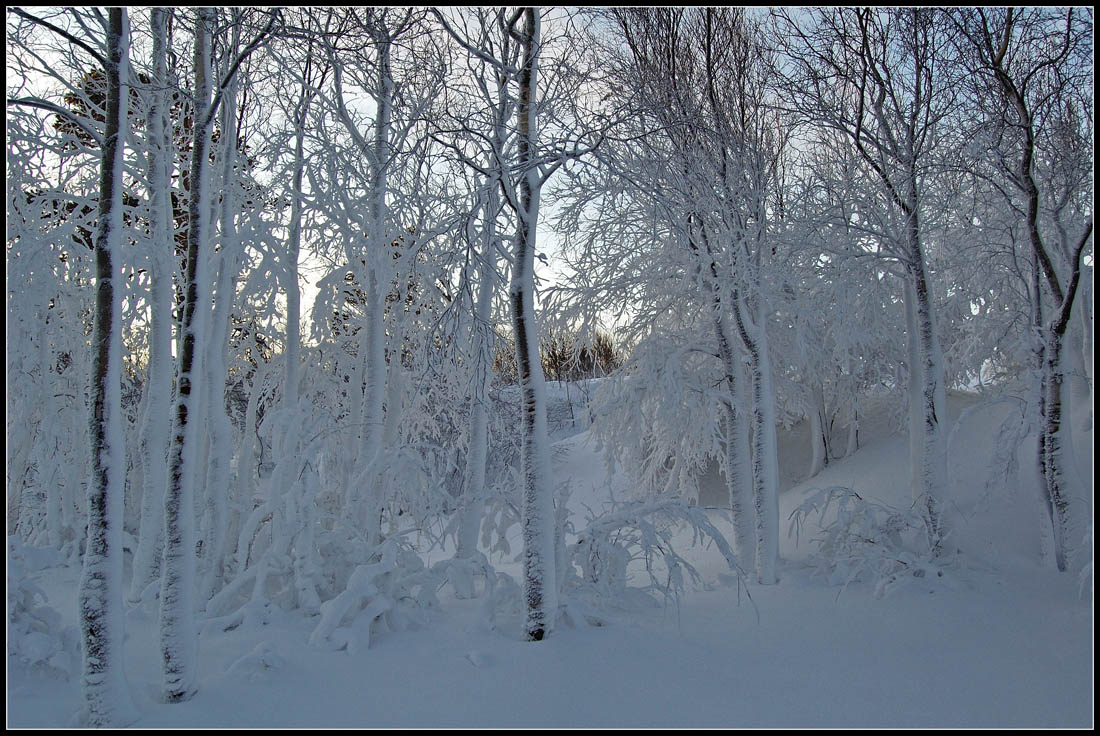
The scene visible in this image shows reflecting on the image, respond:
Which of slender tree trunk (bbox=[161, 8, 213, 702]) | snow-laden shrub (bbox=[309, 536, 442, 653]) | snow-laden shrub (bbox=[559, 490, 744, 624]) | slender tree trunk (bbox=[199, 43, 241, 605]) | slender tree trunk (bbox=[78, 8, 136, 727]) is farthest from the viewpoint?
snow-laden shrub (bbox=[559, 490, 744, 624])

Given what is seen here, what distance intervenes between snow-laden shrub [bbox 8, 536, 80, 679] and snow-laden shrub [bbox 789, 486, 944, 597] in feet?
25.7

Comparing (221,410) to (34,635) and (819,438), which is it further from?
(819,438)

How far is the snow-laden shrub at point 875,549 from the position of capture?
8219 millimetres

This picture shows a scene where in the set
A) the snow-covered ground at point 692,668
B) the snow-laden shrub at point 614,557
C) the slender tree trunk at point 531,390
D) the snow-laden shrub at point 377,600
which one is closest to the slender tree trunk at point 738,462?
the snow-covered ground at point 692,668

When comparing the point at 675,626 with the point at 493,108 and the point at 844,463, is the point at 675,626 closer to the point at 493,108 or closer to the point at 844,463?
the point at 493,108

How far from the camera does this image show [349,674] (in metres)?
5.41

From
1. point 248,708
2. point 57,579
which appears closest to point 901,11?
point 248,708

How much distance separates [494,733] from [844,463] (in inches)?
517

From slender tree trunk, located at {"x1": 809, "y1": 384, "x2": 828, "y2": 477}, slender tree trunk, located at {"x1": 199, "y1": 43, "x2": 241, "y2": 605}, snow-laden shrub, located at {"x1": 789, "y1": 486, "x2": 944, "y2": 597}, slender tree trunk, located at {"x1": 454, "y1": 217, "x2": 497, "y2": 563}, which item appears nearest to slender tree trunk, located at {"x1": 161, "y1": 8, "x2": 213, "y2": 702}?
slender tree trunk, located at {"x1": 199, "y1": 43, "x2": 241, "y2": 605}

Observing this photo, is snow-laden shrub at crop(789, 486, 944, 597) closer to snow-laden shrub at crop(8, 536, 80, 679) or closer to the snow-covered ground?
the snow-covered ground

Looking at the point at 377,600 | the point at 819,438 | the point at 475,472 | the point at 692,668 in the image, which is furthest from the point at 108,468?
the point at 819,438

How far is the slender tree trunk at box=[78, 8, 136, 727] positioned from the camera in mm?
4340

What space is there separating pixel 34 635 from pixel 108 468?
1.74 metres

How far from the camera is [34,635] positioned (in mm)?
5031
